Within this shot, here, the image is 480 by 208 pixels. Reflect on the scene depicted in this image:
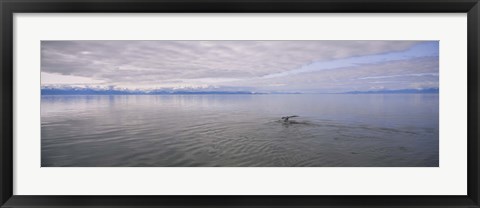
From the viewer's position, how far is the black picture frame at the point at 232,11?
67.5 inches

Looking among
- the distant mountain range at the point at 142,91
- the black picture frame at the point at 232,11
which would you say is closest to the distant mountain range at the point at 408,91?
the distant mountain range at the point at 142,91

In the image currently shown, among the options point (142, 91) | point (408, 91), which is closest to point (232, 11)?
point (142, 91)

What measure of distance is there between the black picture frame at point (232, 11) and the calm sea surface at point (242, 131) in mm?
209

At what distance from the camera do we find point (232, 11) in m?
1.75

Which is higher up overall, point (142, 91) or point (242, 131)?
point (142, 91)

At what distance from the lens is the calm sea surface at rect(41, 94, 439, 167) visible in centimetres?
180

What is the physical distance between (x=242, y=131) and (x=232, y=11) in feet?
3.15

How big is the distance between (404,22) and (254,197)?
4.88 ft

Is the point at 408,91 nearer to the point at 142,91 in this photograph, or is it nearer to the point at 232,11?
the point at 232,11

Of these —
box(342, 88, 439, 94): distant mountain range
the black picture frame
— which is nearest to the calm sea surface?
box(342, 88, 439, 94): distant mountain range

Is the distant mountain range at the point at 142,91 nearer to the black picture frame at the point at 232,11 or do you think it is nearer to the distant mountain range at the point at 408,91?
the distant mountain range at the point at 408,91

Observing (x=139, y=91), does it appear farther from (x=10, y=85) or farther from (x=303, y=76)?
(x=303, y=76)

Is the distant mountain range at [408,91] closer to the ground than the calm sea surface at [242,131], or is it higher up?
higher up

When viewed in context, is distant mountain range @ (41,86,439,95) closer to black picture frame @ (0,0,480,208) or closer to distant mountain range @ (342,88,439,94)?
distant mountain range @ (342,88,439,94)
